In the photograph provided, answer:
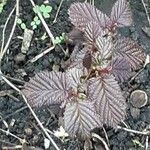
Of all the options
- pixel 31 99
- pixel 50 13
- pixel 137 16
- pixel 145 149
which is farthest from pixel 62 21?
pixel 145 149

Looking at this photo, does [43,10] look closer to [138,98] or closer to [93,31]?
[93,31]

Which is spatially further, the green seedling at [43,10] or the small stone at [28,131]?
the green seedling at [43,10]

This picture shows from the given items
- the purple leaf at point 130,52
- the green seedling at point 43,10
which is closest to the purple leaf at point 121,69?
the purple leaf at point 130,52

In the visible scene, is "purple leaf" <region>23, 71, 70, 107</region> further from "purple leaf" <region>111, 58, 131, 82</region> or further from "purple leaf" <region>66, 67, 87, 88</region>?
"purple leaf" <region>111, 58, 131, 82</region>

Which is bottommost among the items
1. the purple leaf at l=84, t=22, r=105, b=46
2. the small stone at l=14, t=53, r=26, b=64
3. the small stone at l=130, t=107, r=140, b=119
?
the small stone at l=130, t=107, r=140, b=119

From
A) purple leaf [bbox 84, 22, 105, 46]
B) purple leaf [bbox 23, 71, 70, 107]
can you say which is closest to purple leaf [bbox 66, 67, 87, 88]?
purple leaf [bbox 23, 71, 70, 107]

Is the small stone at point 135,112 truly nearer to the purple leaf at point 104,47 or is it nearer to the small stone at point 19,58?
the purple leaf at point 104,47

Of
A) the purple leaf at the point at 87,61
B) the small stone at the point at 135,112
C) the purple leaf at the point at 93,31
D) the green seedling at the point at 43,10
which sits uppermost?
the green seedling at the point at 43,10
